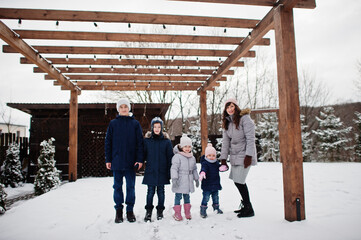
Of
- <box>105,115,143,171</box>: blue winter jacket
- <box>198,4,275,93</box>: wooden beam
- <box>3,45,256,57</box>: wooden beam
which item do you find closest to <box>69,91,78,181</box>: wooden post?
<box>3,45,256,57</box>: wooden beam

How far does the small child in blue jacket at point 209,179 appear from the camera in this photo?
2895 millimetres

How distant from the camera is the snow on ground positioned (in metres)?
2.27

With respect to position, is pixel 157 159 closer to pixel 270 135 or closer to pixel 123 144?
pixel 123 144

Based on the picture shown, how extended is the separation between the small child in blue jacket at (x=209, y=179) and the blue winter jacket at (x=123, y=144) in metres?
0.91

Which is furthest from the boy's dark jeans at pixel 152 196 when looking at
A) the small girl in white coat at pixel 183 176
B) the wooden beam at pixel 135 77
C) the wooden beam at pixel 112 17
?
the wooden beam at pixel 135 77

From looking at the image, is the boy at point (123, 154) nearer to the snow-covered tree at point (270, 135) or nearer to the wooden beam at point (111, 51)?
the wooden beam at point (111, 51)

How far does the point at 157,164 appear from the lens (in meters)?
2.94

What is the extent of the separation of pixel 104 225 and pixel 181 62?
3971 millimetres

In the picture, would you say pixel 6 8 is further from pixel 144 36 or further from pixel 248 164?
pixel 248 164

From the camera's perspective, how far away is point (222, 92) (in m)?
17.1

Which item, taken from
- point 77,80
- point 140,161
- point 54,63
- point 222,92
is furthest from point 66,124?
point 222,92

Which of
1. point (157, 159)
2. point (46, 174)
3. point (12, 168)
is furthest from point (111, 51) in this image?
point (12, 168)

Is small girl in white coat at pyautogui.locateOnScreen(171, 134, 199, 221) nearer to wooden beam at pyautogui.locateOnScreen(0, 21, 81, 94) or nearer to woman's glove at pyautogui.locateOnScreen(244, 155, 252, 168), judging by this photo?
woman's glove at pyautogui.locateOnScreen(244, 155, 252, 168)

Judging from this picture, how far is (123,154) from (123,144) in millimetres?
137
